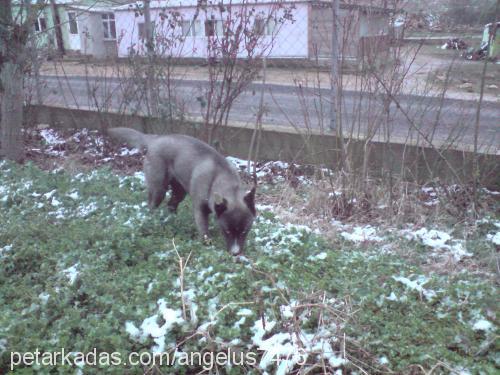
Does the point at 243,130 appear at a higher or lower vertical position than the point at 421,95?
lower

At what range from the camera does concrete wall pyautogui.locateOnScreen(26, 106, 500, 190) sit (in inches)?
248

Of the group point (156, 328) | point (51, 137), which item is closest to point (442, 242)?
point (156, 328)

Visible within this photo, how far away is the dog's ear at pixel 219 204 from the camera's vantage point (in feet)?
15.9

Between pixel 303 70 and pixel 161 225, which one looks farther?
pixel 303 70

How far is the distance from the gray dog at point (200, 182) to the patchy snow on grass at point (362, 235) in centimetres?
113

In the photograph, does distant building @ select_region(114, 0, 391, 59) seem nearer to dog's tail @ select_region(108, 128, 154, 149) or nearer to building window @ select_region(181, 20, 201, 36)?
building window @ select_region(181, 20, 201, 36)

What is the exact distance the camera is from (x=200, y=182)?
543cm

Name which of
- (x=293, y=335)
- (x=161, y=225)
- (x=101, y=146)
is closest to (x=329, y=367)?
(x=293, y=335)

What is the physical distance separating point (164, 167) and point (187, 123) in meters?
2.54

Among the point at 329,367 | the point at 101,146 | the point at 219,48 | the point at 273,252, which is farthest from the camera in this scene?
the point at 101,146

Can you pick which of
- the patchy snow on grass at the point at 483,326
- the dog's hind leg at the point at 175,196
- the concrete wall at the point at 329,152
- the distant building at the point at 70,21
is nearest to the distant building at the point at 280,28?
the distant building at the point at 70,21

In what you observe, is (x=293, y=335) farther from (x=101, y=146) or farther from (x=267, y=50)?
(x=101, y=146)

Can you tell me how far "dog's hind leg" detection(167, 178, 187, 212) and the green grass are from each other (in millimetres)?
544

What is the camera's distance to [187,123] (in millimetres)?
8312
